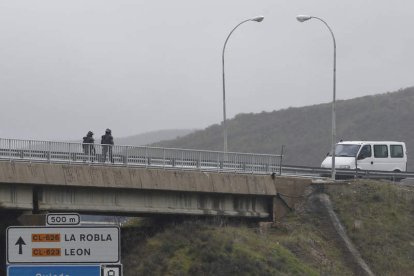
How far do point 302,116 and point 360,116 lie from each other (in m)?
11.0

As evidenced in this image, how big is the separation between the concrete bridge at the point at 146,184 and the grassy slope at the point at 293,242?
1.02 m

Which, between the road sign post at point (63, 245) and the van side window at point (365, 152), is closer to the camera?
the road sign post at point (63, 245)

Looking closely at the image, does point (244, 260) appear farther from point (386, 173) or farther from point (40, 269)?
point (40, 269)

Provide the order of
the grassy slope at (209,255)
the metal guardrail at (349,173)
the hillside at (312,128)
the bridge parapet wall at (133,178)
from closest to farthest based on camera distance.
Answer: the bridge parapet wall at (133,178) < the grassy slope at (209,255) < the metal guardrail at (349,173) < the hillside at (312,128)

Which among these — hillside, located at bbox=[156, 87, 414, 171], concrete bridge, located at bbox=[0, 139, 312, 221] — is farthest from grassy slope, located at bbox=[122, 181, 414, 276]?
hillside, located at bbox=[156, 87, 414, 171]

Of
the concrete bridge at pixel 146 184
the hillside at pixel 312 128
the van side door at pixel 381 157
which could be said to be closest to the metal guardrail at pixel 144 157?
the concrete bridge at pixel 146 184

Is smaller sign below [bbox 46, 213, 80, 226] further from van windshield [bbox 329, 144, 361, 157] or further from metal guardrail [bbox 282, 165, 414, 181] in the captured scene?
van windshield [bbox 329, 144, 361, 157]

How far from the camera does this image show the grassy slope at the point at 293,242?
128 feet

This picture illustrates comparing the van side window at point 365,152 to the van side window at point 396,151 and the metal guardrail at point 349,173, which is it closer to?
the van side window at point 396,151

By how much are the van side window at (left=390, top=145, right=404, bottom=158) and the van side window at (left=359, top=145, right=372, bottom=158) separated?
1.53m

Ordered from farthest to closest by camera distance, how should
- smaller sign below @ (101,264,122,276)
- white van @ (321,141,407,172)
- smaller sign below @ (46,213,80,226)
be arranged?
white van @ (321,141,407,172), smaller sign below @ (46,213,80,226), smaller sign below @ (101,264,122,276)

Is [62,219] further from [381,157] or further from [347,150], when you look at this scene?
[381,157]

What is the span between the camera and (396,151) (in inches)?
2158

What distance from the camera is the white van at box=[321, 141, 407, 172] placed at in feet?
174
